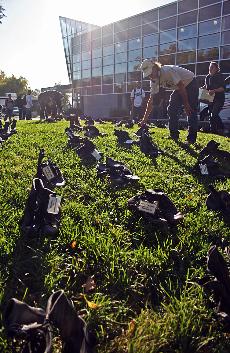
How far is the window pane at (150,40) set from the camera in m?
29.8

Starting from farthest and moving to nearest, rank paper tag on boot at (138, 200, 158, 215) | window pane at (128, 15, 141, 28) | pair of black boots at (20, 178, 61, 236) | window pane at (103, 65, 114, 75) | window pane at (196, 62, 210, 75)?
window pane at (103, 65, 114, 75)
window pane at (128, 15, 141, 28)
window pane at (196, 62, 210, 75)
paper tag on boot at (138, 200, 158, 215)
pair of black boots at (20, 178, 61, 236)

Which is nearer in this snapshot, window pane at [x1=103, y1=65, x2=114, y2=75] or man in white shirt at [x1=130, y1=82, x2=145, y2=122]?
man in white shirt at [x1=130, y1=82, x2=145, y2=122]

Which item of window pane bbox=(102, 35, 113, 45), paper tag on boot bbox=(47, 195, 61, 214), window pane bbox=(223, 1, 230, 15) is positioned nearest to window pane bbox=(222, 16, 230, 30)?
window pane bbox=(223, 1, 230, 15)

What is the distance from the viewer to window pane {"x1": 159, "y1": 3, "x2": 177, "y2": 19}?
1092 inches

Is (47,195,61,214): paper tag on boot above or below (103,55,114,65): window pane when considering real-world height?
below

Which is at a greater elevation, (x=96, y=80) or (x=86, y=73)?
(x=86, y=73)

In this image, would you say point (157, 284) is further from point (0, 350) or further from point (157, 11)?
point (157, 11)

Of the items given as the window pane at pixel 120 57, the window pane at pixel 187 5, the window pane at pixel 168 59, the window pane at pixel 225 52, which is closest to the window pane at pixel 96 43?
the window pane at pixel 120 57

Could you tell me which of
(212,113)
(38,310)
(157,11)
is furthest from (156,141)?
(157,11)

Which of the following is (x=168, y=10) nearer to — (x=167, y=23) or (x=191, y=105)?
(x=167, y=23)

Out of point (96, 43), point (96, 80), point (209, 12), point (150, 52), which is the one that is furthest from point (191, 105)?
point (96, 43)

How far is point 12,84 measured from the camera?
261 ft

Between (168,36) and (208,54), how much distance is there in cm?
499

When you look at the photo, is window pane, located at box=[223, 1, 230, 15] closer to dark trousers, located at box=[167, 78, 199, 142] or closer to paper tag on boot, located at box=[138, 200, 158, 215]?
dark trousers, located at box=[167, 78, 199, 142]
